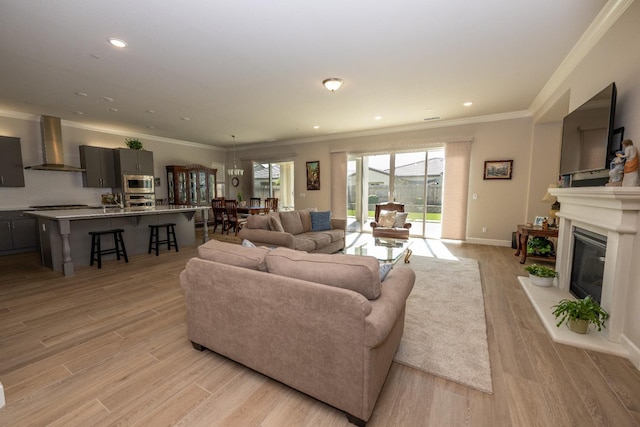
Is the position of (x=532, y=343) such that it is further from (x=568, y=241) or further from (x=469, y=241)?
(x=469, y=241)

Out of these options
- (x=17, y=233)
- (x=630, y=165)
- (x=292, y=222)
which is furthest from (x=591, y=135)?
(x=17, y=233)

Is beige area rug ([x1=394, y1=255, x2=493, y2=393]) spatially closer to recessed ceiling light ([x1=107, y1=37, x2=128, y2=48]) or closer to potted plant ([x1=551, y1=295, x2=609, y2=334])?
potted plant ([x1=551, y1=295, x2=609, y2=334])

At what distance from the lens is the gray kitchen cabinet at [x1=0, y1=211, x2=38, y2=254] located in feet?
16.6

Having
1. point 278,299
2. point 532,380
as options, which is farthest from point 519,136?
point 278,299

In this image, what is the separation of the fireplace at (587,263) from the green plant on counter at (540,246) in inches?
54.9

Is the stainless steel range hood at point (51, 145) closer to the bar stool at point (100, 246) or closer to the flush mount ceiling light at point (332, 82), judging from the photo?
the bar stool at point (100, 246)

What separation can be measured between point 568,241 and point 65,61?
6329 millimetres

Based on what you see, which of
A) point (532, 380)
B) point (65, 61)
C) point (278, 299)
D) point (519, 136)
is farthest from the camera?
point (519, 136)

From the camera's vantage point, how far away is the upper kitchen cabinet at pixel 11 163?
5.13 meters

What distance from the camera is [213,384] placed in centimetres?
176

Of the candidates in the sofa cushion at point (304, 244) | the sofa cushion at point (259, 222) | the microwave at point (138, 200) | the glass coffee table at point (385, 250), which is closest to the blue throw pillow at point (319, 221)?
the sofa cushion at point (304, 244)

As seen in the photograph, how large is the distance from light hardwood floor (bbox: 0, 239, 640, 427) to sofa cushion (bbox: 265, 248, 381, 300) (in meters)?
0.75

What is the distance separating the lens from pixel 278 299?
1.56 m

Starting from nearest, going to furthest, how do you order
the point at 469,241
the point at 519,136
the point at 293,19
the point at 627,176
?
the point at 627,176, the point at 293,19, the point at 519,136, the point at 469,241
